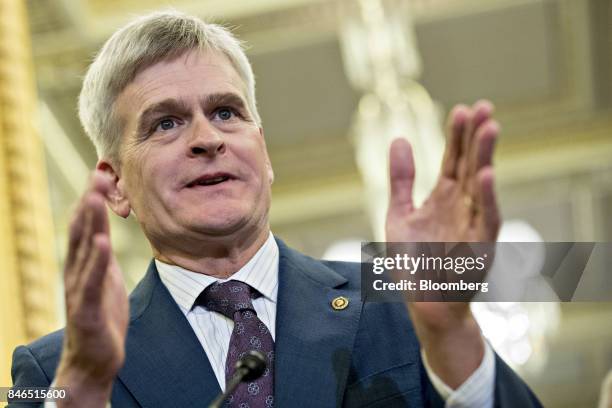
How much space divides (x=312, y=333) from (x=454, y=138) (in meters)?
0.51

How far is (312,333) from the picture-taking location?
1674 mm

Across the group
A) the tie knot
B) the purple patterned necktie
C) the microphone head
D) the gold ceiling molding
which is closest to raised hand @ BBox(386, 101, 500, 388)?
the microphone head

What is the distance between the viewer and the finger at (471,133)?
1.27 metres

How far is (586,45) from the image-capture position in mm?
6871

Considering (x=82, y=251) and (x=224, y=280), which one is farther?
(x=224, y=280)

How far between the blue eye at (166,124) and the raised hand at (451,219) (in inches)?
25.1

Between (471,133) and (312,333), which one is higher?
(471,133)

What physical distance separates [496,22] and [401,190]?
17.8 feet

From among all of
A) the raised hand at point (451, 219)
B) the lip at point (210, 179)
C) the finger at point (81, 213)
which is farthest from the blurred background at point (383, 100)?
the finger at point (81, 213)

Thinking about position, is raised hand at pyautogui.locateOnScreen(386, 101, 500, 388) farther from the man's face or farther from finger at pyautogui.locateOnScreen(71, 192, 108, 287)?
the man's face

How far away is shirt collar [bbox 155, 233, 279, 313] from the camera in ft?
5.88

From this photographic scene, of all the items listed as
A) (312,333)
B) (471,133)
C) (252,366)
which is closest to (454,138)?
(471,133)

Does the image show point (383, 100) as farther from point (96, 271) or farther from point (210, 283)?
point (96, 271)

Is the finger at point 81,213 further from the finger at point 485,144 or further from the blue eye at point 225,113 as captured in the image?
the blue eye at point 225,113
